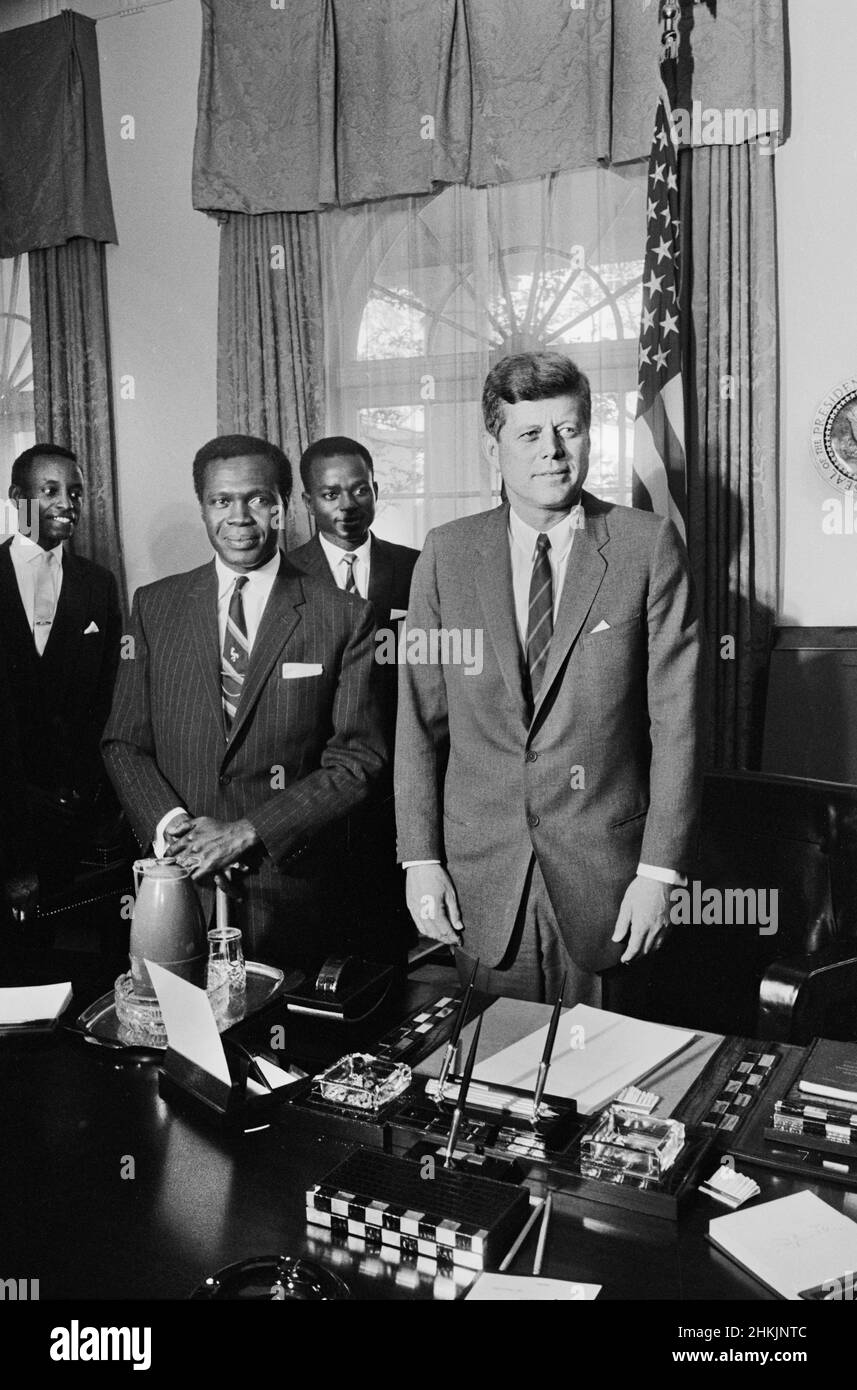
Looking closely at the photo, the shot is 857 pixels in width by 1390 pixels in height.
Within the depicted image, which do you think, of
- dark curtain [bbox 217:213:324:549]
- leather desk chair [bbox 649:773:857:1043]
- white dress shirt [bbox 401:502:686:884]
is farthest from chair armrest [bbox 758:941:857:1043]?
dark curtain [bbox 217:213:324:549]

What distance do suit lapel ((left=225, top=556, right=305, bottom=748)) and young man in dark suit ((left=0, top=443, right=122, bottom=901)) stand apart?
196cm

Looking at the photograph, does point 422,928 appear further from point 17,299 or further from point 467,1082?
point 17,299

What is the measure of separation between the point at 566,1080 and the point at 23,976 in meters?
1.03

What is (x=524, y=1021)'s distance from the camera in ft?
5.27

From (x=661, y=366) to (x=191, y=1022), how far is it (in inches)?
131

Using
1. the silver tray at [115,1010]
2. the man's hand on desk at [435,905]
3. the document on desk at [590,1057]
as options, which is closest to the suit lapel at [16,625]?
the man's hand on desk at [435,905]

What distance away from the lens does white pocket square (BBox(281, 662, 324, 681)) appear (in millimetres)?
2451

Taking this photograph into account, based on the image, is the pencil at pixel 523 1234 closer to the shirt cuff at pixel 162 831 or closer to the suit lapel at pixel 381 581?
the shirt cuff at pixel 162 831

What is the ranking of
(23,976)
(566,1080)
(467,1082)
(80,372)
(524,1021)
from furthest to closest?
(80,372), (23,976), (524,1021), (566,1080), (467,1082)

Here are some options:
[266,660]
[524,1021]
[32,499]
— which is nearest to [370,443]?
[32,499]

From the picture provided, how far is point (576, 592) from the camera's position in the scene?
2082 millimetres

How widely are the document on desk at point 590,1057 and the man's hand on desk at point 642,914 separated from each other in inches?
16.7

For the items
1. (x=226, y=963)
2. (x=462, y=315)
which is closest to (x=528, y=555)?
(x=226, y=963)

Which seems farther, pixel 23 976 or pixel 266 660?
pixel 266 660
